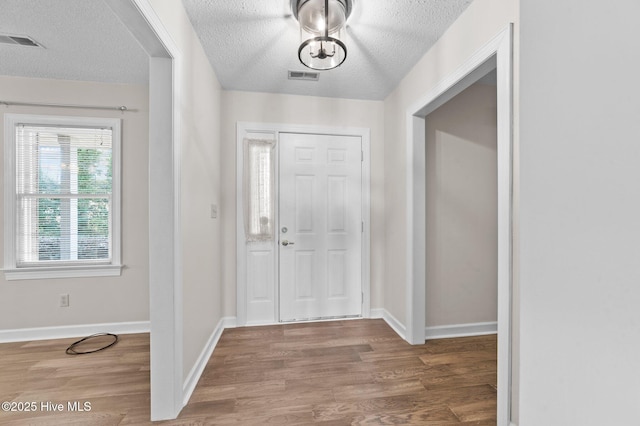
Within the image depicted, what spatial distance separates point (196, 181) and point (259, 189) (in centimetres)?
96

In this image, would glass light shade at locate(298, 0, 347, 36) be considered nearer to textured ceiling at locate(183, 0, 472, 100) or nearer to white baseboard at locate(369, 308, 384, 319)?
textured ceiling at locate(183, 0, 472, 100)

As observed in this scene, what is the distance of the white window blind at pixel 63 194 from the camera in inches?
106

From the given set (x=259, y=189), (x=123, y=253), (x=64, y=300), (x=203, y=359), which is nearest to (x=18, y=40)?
(x=123, y=253)

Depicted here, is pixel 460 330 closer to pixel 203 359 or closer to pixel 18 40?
pixel 203 359

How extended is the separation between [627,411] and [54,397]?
9.09ft

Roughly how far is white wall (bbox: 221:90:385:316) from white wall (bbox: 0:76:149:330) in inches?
Answer: 32.9

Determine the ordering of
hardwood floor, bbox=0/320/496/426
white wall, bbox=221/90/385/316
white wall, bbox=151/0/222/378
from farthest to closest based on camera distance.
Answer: white wall, bbox=221/90/385/316 → white wall, bbox=151/0/222/378 → hardwood floor, bbox=0/320/496/426

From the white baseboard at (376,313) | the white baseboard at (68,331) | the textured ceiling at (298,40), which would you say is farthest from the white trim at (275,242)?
the white baseboard at (68,331)

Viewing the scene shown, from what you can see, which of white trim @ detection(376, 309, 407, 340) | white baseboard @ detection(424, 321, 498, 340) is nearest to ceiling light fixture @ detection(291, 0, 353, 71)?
white trim @ detection(376, 309, 407, 340)

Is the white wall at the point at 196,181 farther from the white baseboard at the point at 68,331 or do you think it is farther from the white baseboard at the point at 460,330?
the white baseboard at the point at 460,330

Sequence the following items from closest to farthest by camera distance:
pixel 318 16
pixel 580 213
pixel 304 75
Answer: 1. pixel 580 213
2. pixel 318 16
3. pixel 304 75

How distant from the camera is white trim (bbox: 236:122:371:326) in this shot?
9.70 ft

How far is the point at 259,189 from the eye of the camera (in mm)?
3004

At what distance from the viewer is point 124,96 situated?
9.37 feet
